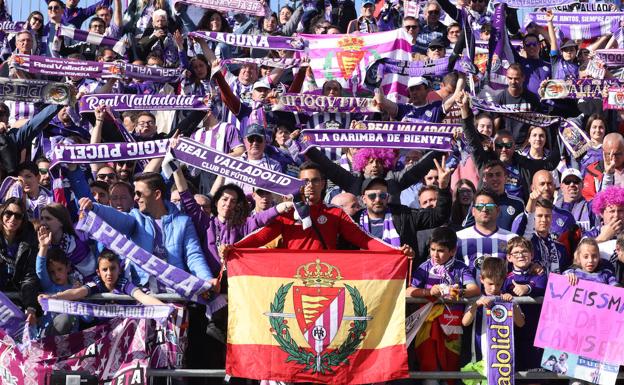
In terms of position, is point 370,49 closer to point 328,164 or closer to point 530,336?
point 328,164

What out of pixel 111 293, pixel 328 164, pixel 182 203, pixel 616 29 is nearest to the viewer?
pixel 111 293

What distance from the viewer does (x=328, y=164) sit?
1266 centimetres

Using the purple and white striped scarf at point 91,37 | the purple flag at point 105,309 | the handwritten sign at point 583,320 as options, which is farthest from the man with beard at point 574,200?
the purple and white striped scarf at point 91,37

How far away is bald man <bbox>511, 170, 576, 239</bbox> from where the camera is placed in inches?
475

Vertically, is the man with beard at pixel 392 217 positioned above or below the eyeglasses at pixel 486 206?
below

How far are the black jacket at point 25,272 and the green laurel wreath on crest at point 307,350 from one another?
1737 millimetres

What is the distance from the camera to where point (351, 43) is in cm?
1677

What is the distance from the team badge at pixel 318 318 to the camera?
10.4 m

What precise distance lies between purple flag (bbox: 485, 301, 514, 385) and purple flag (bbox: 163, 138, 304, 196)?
183 centimetres

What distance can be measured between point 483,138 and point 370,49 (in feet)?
10.7

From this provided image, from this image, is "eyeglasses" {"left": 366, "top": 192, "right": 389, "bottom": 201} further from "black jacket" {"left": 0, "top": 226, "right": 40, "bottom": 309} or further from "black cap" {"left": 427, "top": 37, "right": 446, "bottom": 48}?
"black cap" {"left": 427, "top": 37, "right": 446, "bottom": 48}

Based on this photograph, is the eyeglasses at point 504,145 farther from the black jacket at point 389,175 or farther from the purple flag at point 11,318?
the purple flag at point 11,318

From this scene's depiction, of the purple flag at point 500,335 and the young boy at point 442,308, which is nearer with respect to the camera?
the purple flag at point 500,335

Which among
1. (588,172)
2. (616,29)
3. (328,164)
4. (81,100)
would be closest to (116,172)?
(81,100)
